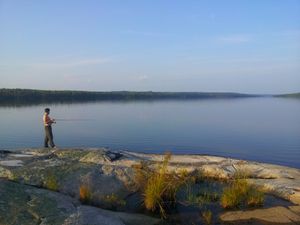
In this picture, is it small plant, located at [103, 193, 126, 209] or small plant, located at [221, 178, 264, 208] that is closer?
small plant, located at [103, 193, 126, 209]

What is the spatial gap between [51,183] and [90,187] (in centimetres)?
99

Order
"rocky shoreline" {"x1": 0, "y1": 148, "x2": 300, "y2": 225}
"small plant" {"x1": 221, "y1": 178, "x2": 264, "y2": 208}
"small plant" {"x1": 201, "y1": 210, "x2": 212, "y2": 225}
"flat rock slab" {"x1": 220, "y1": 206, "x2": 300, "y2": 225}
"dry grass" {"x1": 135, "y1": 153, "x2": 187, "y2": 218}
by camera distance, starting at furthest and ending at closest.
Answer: "small plant" {"x1": 221, "y1": 178, "x2": 264, "y2": 208}, "dry grass" {"x1": 135, "y1": 153, "x2": 187, "y2": 218}, "flat rock slab" {"x1": 220, "y1": 206, "x2": 300, "y2": 225}, "small plant" {"x1": 201, "y1": 210, "x2": 212, "y2": 225}, "rocky shoreline" {"x1": 0, "y1": 148, "x2": 300, "y2": 225}

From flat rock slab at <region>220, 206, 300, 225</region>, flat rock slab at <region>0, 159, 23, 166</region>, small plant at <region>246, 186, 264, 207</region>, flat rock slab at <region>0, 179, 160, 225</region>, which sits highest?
flat rock slab at <region>0, 159, 23, 166</region>

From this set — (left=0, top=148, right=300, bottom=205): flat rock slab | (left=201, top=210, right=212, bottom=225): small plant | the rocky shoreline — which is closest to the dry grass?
the rocky shoreline

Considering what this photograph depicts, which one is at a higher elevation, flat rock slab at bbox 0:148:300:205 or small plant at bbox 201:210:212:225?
flat rock slab at bbox 0:148:300:205

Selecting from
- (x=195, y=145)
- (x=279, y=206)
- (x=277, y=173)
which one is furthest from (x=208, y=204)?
(x=195, y=145)

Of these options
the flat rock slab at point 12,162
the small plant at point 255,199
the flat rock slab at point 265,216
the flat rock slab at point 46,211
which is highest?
the flat rock slab at point 12,162

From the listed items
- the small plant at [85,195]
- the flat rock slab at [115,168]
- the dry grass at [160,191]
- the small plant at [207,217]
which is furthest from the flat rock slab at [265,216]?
the small plant at [85,195]

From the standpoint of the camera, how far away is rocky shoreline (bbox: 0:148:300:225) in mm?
8539

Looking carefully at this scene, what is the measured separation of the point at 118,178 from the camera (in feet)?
38.6

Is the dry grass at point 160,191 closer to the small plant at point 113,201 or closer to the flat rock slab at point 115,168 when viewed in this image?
the small plant at point 113,201

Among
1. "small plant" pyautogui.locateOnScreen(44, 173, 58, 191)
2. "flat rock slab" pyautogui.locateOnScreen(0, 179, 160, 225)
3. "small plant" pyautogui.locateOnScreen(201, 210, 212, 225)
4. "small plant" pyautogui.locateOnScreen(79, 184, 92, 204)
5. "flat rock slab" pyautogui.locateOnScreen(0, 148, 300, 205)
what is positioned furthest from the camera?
"flat rock slab" pyautogui.locateOnScreen(0, 148, 300, 205)

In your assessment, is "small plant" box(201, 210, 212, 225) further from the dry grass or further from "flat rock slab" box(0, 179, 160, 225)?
"flat rock slab" box(0, 179, 160, 225)

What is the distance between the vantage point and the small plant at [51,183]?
10.6 metres
